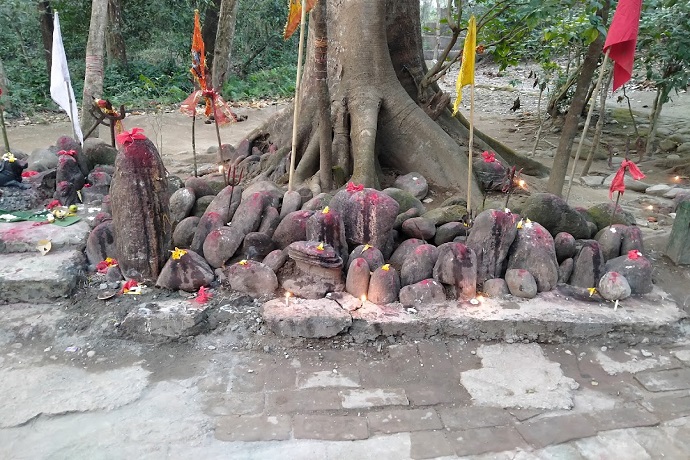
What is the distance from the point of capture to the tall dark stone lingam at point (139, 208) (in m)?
3.55

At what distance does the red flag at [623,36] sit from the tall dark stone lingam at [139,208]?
3.35 m

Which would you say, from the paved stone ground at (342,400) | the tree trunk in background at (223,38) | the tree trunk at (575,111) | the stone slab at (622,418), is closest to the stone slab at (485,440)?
the paved stone ground at (342,400)

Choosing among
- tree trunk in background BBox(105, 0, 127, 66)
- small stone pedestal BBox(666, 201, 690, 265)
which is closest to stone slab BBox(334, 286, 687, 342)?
small stone pedestal BBox(666, 201, 690, 265)

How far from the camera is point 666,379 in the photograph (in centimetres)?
302

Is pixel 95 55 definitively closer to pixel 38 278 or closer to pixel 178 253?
pixel 38 278

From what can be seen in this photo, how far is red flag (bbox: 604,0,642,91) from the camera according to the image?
3580mm

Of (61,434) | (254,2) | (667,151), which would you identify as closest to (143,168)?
(61,434)

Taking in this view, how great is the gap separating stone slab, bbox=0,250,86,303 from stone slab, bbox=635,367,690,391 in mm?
3726

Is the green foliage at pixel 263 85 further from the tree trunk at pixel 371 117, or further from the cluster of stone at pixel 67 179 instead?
the tree trunk at pixel 371 117

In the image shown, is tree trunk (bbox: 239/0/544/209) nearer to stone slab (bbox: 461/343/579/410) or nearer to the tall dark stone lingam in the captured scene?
the tall dark stone lingam

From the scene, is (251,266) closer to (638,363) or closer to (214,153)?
(638,363)

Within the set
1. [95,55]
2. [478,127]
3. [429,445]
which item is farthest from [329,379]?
[478,127]

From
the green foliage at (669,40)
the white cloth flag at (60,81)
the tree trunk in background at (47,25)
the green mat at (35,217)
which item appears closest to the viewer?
the green mat at (35,217)

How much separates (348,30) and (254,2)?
11.7 m
